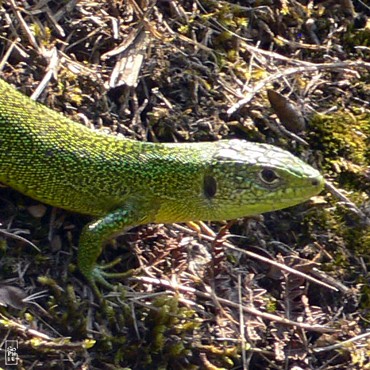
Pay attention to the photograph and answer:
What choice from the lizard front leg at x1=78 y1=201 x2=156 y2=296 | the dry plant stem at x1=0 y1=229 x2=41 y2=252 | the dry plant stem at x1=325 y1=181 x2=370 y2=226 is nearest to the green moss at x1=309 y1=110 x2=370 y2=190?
the dry plant stem at x1=325 y1=181 x2=370 y2=226

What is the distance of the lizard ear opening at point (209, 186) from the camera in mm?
5082

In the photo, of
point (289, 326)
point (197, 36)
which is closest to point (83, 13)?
point (197, 36)

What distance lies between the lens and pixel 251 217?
5457 millimetres

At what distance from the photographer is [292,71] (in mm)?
6008

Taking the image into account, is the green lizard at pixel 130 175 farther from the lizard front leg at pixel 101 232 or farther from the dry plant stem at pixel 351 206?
the dry plant stem at pixel 351 206

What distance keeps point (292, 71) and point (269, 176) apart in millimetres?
1241

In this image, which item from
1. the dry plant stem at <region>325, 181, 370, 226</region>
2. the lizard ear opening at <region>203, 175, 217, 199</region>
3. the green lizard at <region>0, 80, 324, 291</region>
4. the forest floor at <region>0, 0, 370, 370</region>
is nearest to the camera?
the forest floor at <region>0, 0, 370, 370</region>

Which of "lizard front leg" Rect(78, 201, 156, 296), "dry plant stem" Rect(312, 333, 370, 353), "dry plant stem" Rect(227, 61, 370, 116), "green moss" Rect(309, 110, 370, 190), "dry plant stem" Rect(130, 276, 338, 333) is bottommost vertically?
"dry plant stem" Rect(312, 333, 370, 353)

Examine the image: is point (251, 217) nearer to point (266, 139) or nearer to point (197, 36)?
point (266, 139)

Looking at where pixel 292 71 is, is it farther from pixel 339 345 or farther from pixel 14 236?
pixel 14 236

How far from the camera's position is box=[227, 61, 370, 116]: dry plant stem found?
574 cm

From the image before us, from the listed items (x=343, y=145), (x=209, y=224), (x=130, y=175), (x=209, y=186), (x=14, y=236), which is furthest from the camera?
(x=343, y=145)

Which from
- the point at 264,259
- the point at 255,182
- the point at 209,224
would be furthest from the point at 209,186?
the point at 264,259

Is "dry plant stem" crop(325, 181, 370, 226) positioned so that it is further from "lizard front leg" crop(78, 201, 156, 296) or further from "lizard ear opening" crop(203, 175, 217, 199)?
"lizard front leg" crop(78, 201, 156, 296)
